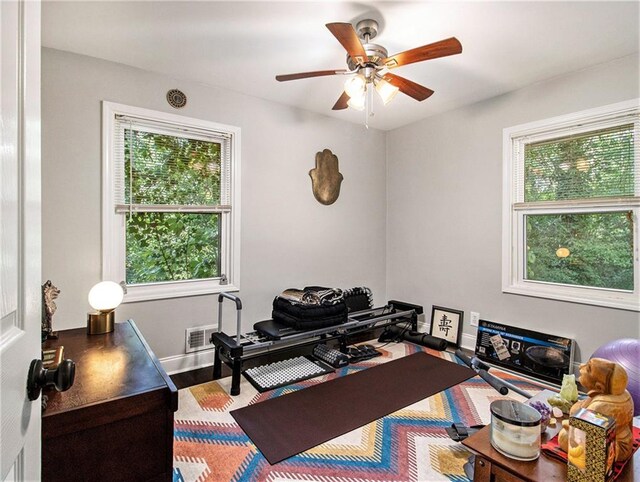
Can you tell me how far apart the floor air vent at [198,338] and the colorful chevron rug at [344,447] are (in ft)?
1.61

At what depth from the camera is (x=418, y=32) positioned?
2176mm

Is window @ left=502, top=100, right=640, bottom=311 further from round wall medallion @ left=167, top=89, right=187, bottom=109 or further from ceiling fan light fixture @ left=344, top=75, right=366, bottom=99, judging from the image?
round wall medallion @ left=167, top=89, right=187, bottom=109

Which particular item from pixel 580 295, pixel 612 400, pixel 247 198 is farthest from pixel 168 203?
pixel 580 295

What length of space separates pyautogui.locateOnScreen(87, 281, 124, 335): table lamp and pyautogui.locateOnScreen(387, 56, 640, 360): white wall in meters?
3.06

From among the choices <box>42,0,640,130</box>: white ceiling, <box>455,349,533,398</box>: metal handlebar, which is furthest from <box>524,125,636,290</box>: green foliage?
<box>455,349,533,398</box>: metal handlebar

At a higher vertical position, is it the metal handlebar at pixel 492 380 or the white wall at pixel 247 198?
the white wall at pixel 247 198

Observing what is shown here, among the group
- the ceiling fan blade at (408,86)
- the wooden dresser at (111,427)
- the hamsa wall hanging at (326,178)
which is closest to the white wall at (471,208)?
the hamsa wall hanging at (326,178)

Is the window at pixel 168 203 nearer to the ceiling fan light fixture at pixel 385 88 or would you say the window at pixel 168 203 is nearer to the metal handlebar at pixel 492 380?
the ceiling fan light fixture at pixel 385 88

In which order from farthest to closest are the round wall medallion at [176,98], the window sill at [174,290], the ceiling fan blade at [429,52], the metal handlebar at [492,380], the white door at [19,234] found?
the round wall medallion at [176,98] → the window sill at [174,290] → the ceiling fan blade at [429,52] → the metal handlebar at [492,380] → the white door at [19,234]

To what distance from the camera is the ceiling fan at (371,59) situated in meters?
1.80

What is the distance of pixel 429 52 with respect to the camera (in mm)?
1883

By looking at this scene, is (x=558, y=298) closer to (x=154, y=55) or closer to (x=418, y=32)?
(x=418, y=32)

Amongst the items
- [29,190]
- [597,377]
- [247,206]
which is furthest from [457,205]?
[29,190]

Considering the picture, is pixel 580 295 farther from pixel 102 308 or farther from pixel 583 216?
pixel 102 308
